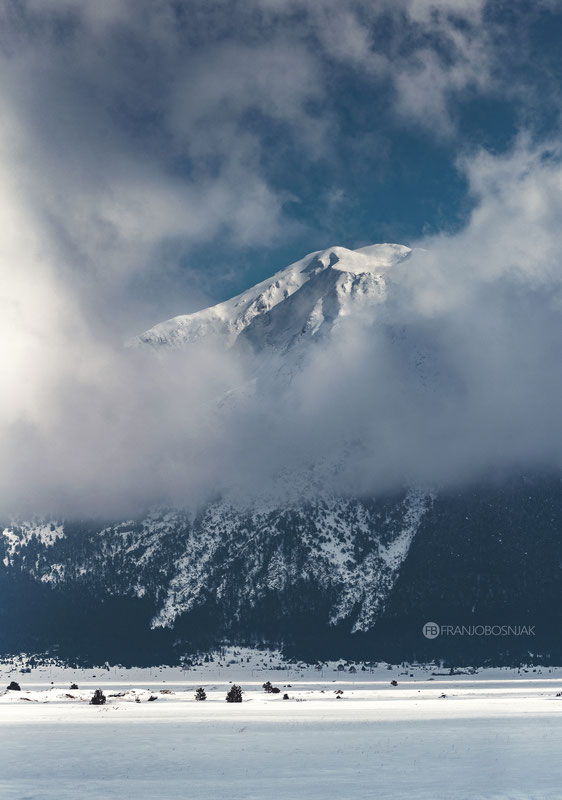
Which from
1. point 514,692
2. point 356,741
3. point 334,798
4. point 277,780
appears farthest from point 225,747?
point 514,692

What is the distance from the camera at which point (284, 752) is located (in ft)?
180

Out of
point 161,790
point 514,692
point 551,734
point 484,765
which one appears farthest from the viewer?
point 514,692

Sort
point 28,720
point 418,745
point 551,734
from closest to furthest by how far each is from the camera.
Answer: point 418,745
point 551,734
point 28,720

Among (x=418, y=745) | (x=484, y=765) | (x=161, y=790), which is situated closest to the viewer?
(x=161, y=790)

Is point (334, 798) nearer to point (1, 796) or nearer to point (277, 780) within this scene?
point (277, 780)

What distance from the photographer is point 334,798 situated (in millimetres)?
38469

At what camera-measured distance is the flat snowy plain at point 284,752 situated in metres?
40.8

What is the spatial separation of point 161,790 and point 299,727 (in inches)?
1318

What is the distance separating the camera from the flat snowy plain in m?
40.8

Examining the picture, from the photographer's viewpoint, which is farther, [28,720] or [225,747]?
[28,720]

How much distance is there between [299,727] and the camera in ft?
239

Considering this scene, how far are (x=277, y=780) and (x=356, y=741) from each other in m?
18.6

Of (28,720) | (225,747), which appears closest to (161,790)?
(225,747)

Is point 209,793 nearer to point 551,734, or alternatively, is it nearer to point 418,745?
point 418,745
